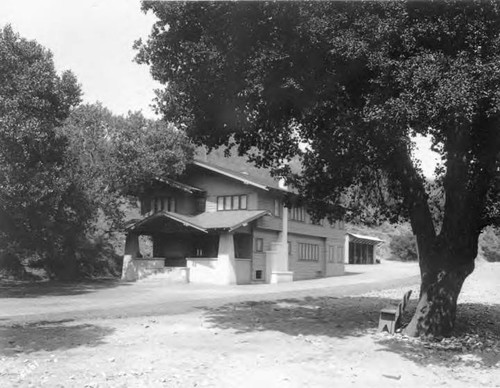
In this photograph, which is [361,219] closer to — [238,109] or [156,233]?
[238,109]

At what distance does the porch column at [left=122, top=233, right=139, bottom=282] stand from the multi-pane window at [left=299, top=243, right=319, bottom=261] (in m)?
11.2

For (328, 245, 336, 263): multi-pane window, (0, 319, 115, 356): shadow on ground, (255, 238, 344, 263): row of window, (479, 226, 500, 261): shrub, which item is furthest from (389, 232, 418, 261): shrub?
(0, 319, 115, 356): shadow on ground

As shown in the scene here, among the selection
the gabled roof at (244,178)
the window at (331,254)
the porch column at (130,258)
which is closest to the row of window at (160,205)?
the porch column at (130,258)

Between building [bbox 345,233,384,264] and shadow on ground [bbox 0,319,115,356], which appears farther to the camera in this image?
building [bbox 345,233,384,264]

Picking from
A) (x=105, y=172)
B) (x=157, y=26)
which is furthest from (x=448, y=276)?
(x=105, y=172)

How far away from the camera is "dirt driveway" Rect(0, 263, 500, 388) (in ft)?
28.7

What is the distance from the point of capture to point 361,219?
55.2 feet

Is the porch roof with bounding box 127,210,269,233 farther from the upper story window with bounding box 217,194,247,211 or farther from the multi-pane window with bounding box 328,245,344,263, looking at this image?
the multi-pane window with bounding box 328,245,344,263

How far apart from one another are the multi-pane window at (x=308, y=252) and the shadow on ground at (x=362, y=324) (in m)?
17.7

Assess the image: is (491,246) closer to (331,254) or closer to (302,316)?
(331,254)

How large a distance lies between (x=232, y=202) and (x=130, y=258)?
715cm

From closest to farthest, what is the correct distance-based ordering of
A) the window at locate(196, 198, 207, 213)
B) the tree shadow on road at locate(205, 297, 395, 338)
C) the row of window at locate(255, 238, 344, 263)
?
the tree shadow on road at locate(205, 297, 395, 338), the row of window at locate(255, 238, 344, 263), the window at locate(196, 198, 207, 213)

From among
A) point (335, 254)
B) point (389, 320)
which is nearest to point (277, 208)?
point (335, 254)

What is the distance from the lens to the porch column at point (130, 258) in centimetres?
3350
